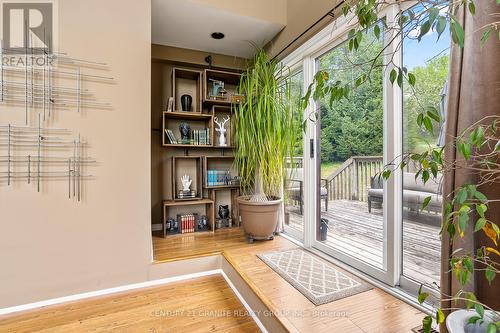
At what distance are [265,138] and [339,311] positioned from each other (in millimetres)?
1650

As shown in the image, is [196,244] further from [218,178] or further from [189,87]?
[189,87]

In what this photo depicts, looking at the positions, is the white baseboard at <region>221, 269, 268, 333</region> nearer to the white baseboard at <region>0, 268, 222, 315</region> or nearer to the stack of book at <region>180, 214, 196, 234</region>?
the white baseboard at <region>0, 268, 222, 315</region>

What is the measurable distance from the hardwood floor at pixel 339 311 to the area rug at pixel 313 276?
0.05 m

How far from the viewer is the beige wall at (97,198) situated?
1.95 meters

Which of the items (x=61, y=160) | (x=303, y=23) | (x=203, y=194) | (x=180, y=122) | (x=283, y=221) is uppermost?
(x=303, y=23)

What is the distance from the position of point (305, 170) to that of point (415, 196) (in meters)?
1.11

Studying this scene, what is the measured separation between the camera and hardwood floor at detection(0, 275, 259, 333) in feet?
5.60

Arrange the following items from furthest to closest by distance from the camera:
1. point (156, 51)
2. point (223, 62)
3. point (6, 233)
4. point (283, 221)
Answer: point (223, 62) < point (156, 51) < point (283, 221) < point (6, 233)

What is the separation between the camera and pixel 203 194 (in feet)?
11.7

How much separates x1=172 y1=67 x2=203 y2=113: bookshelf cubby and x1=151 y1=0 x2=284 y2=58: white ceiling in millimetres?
391

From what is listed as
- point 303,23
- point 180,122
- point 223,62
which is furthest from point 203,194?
point 303,23

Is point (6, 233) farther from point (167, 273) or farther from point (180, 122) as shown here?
point (180, 122)

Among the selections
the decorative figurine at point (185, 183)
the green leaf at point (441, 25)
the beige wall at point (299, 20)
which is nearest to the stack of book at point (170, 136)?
the decorative figurine at point (185, 183)

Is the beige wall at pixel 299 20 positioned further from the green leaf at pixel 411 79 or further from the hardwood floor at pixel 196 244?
the hardwood floor at pixel 196 244
